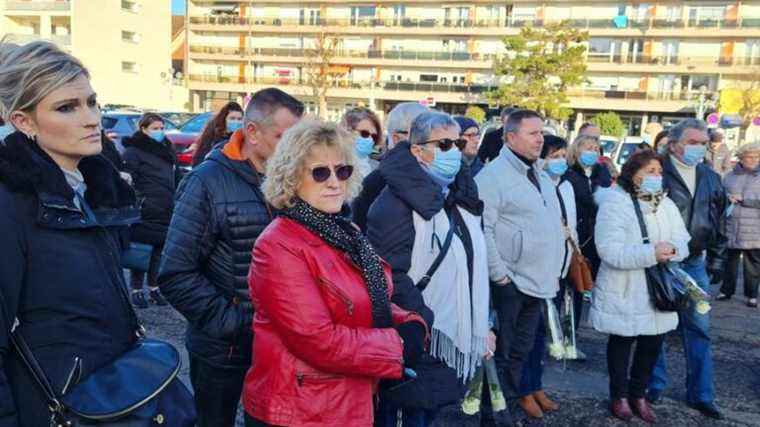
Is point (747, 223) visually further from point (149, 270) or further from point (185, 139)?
point (185, 139)

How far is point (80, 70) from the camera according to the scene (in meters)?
1.97

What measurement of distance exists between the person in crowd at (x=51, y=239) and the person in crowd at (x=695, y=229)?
164 inches

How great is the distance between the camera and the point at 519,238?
166 inches

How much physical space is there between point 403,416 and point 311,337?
1527mm

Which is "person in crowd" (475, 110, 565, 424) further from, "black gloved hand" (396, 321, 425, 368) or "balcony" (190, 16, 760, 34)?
"balcony" (190, 16, 760, 34)

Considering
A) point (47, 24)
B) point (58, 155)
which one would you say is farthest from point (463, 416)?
point (47, 24)

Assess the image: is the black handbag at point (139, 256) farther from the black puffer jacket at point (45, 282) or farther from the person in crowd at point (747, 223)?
the person in crowd at point (747, 223)

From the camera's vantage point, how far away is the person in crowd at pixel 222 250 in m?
2.61

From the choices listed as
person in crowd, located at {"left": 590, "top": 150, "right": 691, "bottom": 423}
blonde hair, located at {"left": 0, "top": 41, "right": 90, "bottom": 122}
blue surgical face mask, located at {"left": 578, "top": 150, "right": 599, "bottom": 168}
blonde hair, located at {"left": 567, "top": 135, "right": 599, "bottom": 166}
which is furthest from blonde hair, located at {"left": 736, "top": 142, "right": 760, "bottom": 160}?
blonde hair, located at {"left": 0, "top": 41, "right": 90, "bottom": 122}

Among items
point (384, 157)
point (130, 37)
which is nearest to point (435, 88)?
point (130, 37)

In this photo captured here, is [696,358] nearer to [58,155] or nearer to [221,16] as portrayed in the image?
[58,155]

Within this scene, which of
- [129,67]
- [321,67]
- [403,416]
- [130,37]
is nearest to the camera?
[403,416]

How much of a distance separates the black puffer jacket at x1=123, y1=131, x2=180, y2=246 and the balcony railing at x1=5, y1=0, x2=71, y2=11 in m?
43.9

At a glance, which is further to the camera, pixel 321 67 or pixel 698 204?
pixel 321 67
